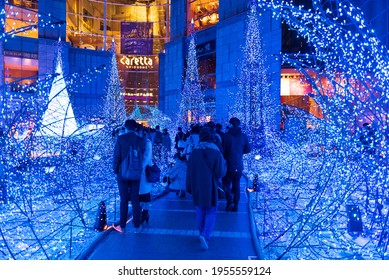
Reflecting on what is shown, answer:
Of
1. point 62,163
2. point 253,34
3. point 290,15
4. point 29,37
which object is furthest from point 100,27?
point 290,15

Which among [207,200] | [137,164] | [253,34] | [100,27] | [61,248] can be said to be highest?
[100,27]

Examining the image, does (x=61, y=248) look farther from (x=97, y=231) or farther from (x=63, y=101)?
(x=63, y=101)

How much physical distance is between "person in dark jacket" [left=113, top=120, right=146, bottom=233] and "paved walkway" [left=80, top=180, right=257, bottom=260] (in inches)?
13.2

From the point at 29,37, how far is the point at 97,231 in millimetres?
30688

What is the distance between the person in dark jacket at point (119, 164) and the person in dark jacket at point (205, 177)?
1.06 meters

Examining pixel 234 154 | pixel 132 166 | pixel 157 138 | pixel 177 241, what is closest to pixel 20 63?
pixel 157 138

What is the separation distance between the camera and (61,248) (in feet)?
17.8

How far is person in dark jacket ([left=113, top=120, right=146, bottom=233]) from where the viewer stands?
5.69 m

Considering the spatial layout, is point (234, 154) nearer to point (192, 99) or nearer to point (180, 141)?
point (180, 141)

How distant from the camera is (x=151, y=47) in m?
37.8

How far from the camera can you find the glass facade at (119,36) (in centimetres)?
3759

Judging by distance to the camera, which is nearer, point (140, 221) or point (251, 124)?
point (140, 221)

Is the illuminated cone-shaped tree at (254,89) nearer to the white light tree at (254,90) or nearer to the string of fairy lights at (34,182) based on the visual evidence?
the white light tree at (254,90)

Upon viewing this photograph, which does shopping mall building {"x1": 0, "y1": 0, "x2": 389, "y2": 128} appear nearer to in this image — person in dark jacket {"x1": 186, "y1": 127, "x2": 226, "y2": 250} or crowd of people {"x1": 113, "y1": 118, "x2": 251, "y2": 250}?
crowd of people {"x1": 113, "y1": 118, "x2": 251, "y2": 250}
